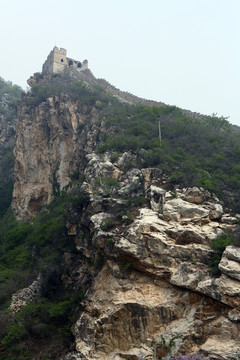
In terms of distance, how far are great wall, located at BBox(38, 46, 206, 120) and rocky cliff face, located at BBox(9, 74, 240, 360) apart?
61.3 ft

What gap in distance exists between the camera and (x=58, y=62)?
51.9 meters

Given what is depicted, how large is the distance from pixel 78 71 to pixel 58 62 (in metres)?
3.20

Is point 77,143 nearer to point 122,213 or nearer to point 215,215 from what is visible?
point 122,213

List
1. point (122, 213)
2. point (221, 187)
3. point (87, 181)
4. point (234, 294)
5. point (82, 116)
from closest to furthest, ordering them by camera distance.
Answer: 1. point (234, 294)
2. point (122, 213)
3. point (221, 187)
4. point (87, 181)
5. point (82, 116)

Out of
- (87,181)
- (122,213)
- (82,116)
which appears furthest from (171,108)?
(122,213)

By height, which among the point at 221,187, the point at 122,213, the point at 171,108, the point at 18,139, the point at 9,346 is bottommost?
the point at 9,346

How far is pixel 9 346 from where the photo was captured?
1803cm

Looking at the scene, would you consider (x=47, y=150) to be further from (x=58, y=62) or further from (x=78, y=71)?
(x=58, y=62)

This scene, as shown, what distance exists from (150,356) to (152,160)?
11630 mm

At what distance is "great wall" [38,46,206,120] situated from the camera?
136 feet

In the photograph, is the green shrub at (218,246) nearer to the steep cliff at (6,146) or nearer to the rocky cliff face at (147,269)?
the rocky cliff face at (147,269)

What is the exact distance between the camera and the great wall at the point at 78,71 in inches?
1633

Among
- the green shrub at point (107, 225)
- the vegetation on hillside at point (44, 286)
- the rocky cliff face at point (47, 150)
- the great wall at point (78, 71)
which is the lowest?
the vegetation on hillside at point (44, 286)

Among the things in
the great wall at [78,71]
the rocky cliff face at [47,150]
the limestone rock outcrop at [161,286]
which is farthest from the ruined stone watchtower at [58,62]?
the limestone rock outcrop at [161,286]
